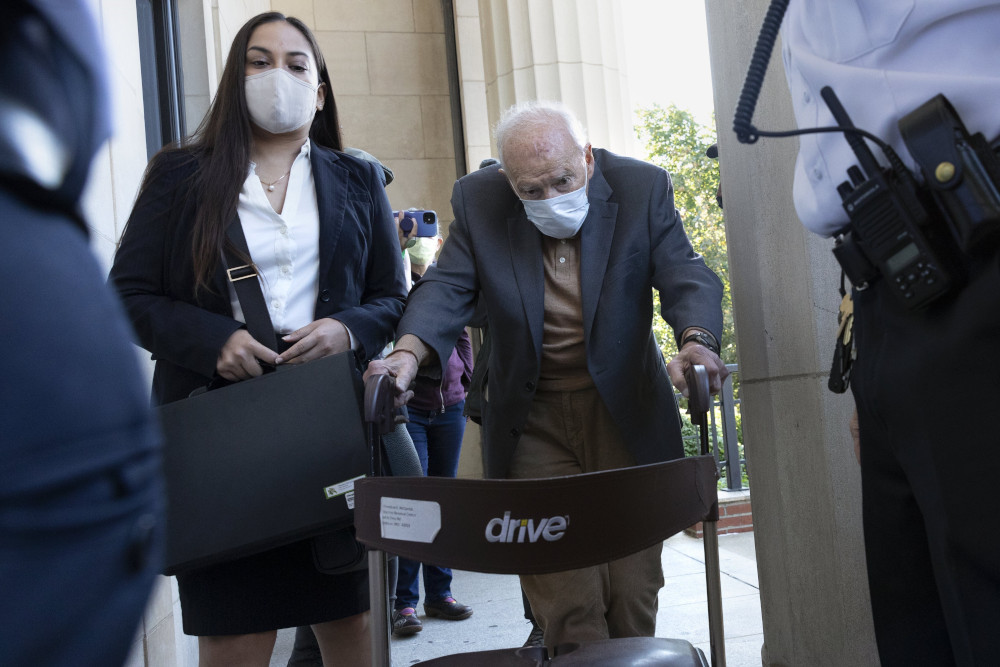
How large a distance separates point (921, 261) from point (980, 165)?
140 mm

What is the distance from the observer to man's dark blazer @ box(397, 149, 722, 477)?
2.48m

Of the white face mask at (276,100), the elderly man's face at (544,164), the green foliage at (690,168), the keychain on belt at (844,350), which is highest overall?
the green foliage at (690,168)

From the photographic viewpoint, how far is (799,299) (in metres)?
2.61

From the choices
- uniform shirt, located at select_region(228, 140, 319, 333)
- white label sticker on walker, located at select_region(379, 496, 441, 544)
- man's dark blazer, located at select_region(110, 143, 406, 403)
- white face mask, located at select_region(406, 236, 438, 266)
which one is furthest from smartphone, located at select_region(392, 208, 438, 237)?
white label sticker on walker, located at select_region(379, 496, 441, 544)

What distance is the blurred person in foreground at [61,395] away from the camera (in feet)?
1.98

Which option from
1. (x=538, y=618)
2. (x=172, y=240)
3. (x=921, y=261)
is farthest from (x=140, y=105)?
(x=921, y=261)

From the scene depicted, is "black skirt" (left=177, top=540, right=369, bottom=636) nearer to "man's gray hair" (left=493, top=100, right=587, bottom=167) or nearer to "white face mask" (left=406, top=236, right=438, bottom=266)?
"man's gray hair" (left=493, top=100, right=587, bottom=167)

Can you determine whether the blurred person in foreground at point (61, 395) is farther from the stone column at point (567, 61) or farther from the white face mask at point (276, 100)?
the stone column at point (567, 61)

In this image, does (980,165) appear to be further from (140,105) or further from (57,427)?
(140,105)

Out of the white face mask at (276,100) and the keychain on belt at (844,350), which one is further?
the white face mask at (276,100)

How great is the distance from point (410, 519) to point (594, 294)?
113cm

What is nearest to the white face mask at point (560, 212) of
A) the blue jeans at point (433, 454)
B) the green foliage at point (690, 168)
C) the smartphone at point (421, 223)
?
the smartphone at point (421, 223)

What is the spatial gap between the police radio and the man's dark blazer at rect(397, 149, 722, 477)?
101 cm

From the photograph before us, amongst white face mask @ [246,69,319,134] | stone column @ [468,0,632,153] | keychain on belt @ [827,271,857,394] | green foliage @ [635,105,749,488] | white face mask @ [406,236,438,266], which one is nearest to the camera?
keychain on belt @ [827,271,857,394]
